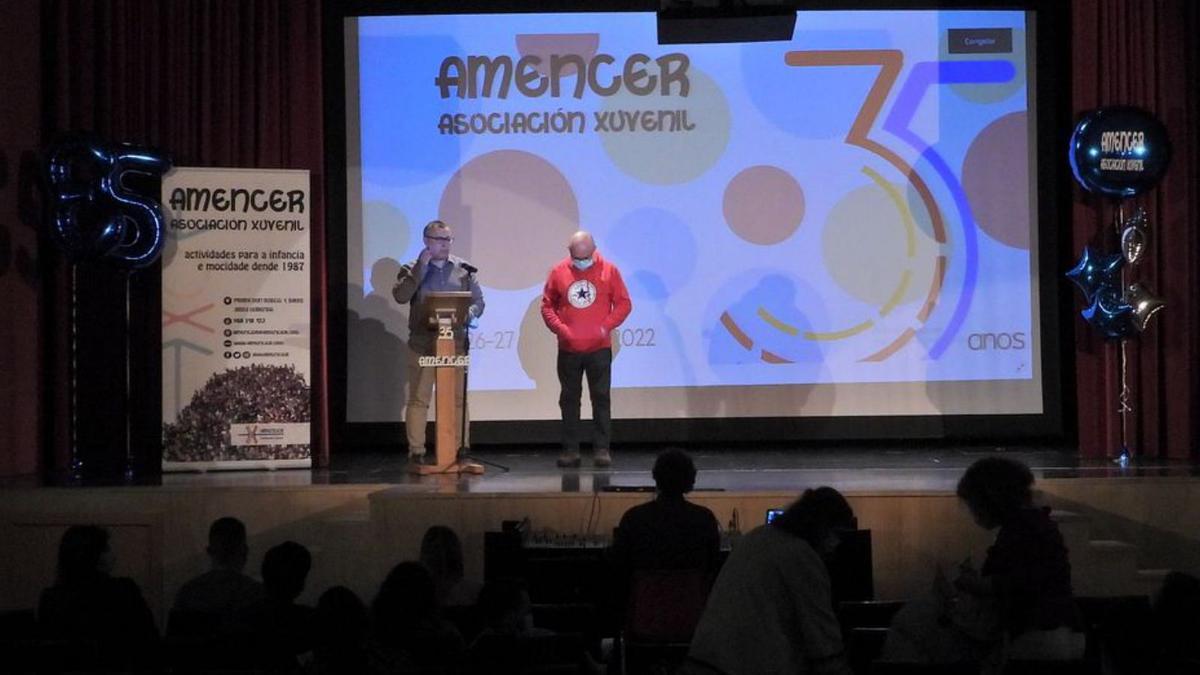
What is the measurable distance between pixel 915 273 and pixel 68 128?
517 centimetres

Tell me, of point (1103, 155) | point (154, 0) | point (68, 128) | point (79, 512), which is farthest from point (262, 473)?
point (1103, 155)

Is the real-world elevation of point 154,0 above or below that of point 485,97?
above

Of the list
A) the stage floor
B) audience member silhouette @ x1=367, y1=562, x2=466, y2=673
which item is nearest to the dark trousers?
the stage floor

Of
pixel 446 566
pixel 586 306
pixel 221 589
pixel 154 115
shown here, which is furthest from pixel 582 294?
pixel 221 589

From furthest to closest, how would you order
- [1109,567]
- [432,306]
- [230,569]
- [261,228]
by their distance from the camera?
[261,228] → [432,306] → [1109,567] → [230,569]

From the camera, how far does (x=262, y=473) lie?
7715mm

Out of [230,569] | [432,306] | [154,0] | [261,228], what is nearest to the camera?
[230,569]

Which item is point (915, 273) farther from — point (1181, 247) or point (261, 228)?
point (261, 228)

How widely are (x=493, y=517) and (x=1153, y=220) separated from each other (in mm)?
4633

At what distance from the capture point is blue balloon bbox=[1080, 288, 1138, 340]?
8164mm

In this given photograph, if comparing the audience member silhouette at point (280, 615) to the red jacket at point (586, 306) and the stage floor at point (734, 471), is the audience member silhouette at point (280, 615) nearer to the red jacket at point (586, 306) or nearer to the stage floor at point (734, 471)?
the stage floor at point (734, 471)

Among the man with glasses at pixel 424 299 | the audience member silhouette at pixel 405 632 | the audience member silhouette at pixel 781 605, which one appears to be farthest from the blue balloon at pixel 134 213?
the audience member silhouette at pixel 781 605

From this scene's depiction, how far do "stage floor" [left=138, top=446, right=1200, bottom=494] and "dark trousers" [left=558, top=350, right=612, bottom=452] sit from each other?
0.20 metres

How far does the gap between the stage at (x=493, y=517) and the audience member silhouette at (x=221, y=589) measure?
1.89m
